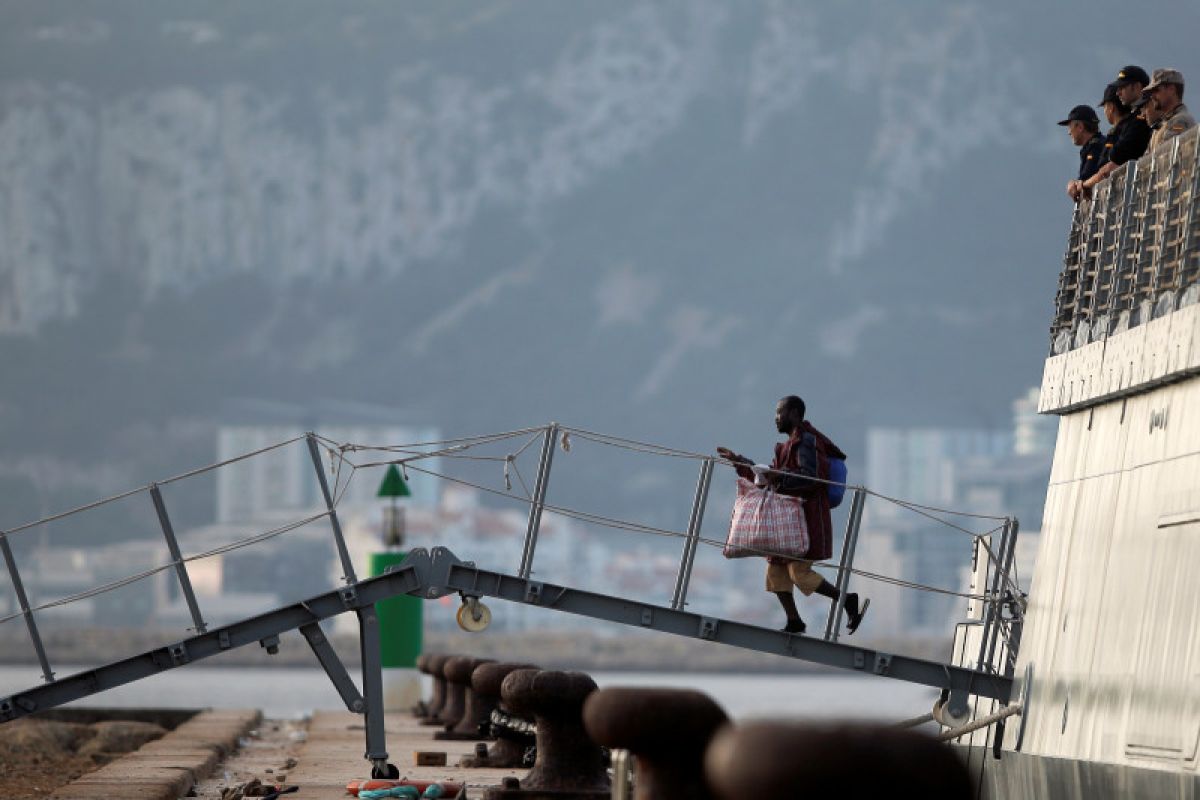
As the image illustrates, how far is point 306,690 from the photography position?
95.9 m

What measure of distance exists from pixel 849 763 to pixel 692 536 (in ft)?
35.4

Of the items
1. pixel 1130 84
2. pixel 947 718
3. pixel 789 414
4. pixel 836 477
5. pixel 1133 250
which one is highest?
pixel 1130 84

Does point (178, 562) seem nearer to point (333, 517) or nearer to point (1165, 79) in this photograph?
point (333, 517)

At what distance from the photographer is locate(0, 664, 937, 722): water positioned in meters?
73.7

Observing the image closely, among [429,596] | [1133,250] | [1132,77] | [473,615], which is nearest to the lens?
[1133,250]

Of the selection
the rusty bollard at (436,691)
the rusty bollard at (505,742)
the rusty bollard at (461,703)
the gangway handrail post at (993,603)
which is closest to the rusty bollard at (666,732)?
the gangway handrail post at (993,603)

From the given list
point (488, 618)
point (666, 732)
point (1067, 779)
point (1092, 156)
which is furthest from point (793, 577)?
point (666, 732)

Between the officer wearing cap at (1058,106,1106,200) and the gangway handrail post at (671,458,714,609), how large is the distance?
10.8 ft

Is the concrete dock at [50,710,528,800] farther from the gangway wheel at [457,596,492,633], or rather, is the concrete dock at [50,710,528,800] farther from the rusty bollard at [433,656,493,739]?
the gangway wheel at [457,596,492,633]

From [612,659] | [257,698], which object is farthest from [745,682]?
[257,698]

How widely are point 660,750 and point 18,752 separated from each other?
21717mm

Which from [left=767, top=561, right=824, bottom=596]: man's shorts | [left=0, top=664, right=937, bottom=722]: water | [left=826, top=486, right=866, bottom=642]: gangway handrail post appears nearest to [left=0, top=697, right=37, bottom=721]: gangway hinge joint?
[left=767, top=561, right=824, bottom=596]: man's shorts

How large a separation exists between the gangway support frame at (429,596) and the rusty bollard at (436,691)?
11396 mm

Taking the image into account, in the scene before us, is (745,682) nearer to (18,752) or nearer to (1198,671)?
(18,752)
